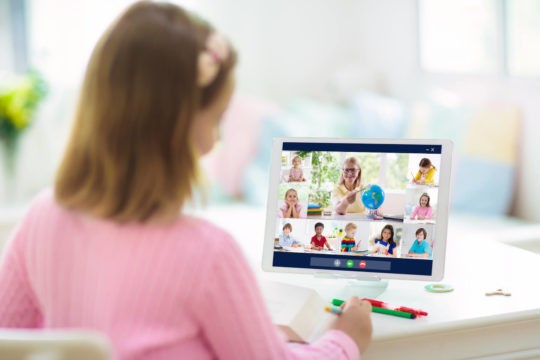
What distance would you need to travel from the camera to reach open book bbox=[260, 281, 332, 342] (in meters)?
1.17

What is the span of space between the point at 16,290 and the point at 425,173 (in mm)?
739

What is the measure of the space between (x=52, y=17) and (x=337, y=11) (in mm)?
1448

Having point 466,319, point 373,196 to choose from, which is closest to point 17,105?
point 373,196

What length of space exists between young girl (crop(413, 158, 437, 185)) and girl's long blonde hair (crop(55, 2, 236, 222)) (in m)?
0.59

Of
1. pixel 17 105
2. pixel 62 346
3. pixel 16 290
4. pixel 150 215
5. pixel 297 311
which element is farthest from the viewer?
pixel 17 105

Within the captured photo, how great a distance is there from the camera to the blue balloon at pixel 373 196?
4.54 ft

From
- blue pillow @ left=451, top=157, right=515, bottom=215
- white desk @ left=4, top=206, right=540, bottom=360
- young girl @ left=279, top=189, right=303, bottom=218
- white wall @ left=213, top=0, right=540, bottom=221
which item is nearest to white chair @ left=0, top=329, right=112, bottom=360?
white desk @ left=4, top=206, right=540, bottom=360

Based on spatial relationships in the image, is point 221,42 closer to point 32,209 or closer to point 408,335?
point 32,209

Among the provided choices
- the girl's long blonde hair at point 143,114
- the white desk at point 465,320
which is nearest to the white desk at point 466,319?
the white desk at point 465,320

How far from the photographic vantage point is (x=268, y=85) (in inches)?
155

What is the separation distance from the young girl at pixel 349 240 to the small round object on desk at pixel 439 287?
0.54ft

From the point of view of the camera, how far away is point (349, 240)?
1.39m

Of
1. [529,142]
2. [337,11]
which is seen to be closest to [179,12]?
[529,142]

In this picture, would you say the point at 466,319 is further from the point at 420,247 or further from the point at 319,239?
the point at 319,239
